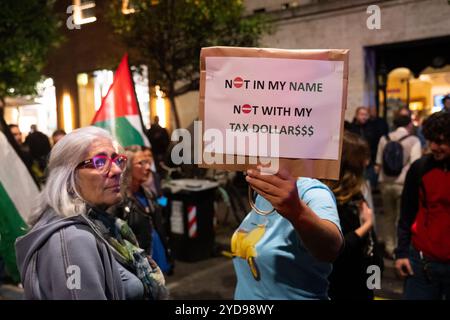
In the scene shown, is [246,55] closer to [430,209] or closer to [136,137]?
[430,209]

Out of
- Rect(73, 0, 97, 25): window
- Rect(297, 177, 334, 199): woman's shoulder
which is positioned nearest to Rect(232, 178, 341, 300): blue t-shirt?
Rect(297, 177, 334, 199): woman's shoulder

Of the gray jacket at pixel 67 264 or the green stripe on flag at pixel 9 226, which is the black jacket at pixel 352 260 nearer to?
the gray jacket at pixel 67 264

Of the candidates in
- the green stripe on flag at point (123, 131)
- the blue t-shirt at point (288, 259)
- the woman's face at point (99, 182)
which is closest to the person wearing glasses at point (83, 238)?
the woman's face at point (99, 182)

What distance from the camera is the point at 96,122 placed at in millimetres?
3408

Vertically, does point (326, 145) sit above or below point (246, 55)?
below

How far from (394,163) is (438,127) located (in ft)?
10.1

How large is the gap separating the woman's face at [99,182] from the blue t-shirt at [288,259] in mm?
601

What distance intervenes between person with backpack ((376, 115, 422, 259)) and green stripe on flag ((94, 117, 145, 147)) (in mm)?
3222

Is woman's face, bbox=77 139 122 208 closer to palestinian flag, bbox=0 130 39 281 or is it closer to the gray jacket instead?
the gray jacket

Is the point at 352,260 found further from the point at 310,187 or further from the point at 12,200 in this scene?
the point at 12,200

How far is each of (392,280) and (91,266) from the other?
13.8 ft

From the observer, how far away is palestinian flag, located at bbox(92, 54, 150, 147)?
346cm

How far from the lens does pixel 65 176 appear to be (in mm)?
1789
